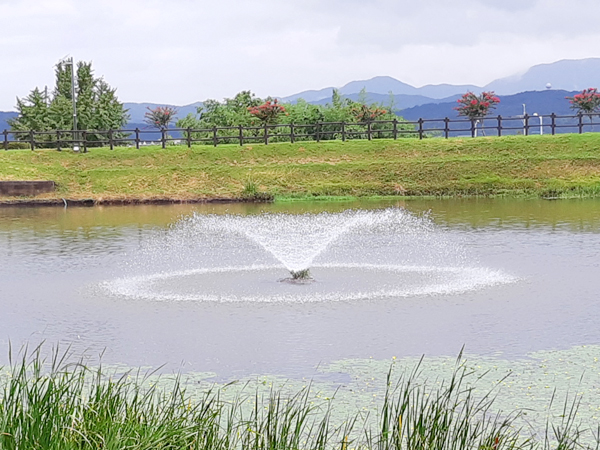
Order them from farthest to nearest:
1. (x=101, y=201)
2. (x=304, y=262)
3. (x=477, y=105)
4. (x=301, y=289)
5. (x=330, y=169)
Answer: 1. (x=477, y=105)
2. (x=330, y=169)
3. (x=101, y=201)
4. (x=304, y=262)
5. (x=301, y=289)

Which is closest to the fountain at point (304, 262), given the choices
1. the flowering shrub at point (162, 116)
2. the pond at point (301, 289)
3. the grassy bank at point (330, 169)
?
the pond at point (301, 289)

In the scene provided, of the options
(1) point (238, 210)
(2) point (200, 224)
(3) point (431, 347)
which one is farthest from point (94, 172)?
(3) point (431, 347)

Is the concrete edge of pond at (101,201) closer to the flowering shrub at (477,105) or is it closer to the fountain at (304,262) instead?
the fountain at (304,262)

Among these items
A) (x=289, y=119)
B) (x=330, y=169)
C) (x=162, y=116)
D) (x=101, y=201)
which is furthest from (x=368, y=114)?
(x=101, y=201)

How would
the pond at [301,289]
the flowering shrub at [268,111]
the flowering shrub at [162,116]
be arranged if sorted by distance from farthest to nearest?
the flowering shrub at [162,116] < the flowering shrub at [268,111] < the pond at [301,289]

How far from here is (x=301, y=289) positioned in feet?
66.9

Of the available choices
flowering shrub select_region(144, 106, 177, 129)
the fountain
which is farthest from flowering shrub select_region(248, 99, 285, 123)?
the fountain

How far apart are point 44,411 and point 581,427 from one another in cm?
602

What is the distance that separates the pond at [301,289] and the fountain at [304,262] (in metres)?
0.07

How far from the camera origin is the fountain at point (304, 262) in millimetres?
20219

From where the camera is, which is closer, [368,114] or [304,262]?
[304,262]

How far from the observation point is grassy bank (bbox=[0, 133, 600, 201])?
51875 mm

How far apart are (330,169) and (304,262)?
106 feet

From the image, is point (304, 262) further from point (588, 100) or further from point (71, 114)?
point (71, 114)
